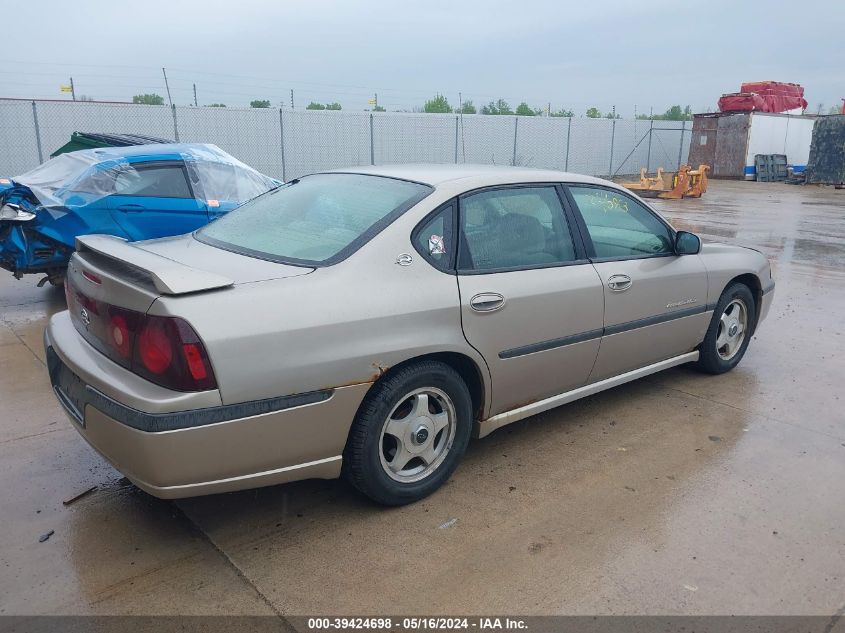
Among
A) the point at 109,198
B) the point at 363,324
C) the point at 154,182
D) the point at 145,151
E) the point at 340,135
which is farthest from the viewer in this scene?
the point at 340,135

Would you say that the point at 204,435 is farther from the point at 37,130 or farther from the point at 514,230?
the point at 37,130

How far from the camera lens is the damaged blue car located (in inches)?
249

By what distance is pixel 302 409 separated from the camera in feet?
8.96

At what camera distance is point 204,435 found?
8.31 feet

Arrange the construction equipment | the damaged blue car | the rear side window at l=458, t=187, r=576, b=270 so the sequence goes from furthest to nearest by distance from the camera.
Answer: the construction equipment → the damaged blue car → the rear side window at l=458, t=187, r=576, b=270

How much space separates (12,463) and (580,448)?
3.02m

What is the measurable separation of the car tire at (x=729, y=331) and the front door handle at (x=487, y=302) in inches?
85.2

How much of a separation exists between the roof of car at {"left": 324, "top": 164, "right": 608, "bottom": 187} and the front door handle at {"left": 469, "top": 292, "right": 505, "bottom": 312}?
0.62 meters

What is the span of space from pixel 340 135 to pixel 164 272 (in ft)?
61.5

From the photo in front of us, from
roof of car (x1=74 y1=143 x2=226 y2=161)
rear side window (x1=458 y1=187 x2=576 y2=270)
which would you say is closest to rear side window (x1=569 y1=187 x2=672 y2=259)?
rear side window (x1=458 y1=187 x2=576 y2=270)

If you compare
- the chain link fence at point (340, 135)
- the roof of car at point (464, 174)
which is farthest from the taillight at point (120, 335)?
the chain link fence at point (340, 135)

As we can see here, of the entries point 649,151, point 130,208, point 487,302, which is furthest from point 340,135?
point 487,302

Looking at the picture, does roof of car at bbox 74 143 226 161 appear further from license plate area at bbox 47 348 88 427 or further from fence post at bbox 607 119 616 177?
fence post at bbox 607 119 616 177

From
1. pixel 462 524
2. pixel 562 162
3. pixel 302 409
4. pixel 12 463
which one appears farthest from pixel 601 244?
pixel 562 162
